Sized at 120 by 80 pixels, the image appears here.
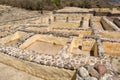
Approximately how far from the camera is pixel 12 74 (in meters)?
6.02

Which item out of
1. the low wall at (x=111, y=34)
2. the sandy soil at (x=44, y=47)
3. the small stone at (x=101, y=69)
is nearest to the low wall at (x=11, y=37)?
the sandy soil at (x=44, y=47)

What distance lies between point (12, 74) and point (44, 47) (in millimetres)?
4738

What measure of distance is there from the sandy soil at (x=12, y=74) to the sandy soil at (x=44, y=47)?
3804mm

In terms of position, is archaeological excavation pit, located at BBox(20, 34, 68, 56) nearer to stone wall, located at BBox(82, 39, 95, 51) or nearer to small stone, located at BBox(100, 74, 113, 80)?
stone wall, located at BBox(82, 39, 95, 51)

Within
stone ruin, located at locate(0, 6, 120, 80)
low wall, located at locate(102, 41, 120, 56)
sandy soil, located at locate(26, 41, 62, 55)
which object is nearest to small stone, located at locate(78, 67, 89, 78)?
A: stone ruin, located at locate(0, 6, 120, 80)

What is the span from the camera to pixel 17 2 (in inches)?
1097

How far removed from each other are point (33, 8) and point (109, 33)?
16.7 m

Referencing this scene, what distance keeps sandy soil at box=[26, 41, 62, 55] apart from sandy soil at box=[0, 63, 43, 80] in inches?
150

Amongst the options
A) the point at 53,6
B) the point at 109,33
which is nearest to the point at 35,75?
the point at 109,33

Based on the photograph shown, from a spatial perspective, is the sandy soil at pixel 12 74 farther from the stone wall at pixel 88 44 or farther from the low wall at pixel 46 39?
the stone wall at pixel 88 44

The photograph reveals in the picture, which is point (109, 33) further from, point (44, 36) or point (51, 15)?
point (51, 15)

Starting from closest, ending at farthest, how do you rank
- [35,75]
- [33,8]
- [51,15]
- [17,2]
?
[35,75], [51,15], [33,8], [17,2]

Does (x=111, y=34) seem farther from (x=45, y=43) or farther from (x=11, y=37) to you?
(x=11, y=37)

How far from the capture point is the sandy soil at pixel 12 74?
5.80m
